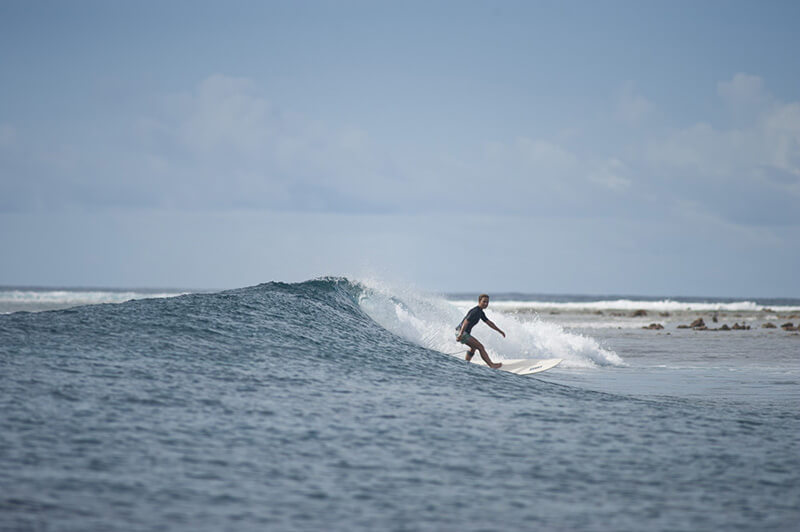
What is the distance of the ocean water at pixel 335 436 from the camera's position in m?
7.10

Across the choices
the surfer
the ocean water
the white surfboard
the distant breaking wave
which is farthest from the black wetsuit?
the distant breaking wave

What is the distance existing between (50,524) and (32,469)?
5.26 feet

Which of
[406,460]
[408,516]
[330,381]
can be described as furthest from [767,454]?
[330,381]

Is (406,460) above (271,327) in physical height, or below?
below

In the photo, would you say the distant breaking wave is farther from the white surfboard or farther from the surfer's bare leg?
the white surfboard

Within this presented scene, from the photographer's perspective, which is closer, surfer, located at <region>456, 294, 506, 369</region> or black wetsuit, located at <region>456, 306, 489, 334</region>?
surfer, located at <region>456, 294, 506, 369</region>

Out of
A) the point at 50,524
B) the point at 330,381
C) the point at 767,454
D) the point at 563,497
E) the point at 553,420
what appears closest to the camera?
the point at 50,524

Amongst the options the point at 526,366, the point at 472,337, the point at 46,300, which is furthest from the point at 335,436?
the point at 46,300

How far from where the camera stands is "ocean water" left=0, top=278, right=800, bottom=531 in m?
7.10

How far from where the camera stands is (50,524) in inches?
254

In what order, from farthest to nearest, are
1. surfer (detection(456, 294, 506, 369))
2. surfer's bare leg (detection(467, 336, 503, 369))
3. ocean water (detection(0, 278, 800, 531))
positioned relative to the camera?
surfer (detection(456, 294, 506, 369)) → surfer's bare leg (detection(467, 336, 503, 369)) → ocean water (detection(0, 278, 800, 531))

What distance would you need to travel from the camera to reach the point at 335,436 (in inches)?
381

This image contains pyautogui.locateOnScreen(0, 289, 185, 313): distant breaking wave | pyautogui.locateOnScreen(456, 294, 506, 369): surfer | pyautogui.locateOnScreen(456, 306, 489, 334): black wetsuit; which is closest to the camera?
pyautogui.locateOnScreen(456, 294, 506, 369): surfer

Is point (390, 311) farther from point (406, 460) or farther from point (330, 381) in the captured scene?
point (406, 460)
